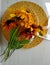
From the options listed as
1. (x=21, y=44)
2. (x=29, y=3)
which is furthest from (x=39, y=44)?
(x=29, y=3)

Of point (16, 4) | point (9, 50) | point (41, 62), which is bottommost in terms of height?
point (41, 62)

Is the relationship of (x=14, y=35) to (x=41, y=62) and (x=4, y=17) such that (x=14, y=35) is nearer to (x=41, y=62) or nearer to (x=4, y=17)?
(x=4, y=17)

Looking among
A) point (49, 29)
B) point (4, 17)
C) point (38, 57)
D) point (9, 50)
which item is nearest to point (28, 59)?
point (38, 57)

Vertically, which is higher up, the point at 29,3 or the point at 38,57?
the point at 29,3

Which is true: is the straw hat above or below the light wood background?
above

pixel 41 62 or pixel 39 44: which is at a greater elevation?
pixel 39 44

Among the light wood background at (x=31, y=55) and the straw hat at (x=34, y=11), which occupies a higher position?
the straw hat at (x=34, y=11)

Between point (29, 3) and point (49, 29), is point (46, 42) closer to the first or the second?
point (49, 29)

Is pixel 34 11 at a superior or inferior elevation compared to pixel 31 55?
superior

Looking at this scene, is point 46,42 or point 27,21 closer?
point 27,21
